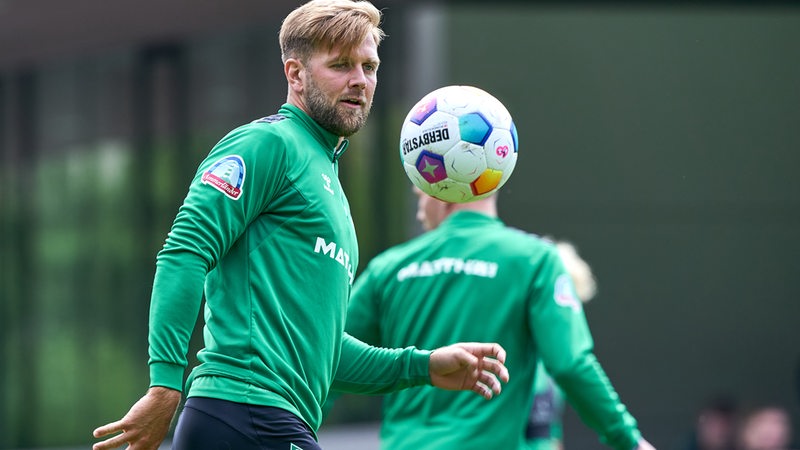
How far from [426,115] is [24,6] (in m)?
9.66

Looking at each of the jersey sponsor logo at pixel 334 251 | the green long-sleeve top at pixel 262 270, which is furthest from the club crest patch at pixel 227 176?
the jersey sponsor logo at pixel 334 251

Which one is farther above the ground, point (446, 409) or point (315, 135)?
point (315, 135)

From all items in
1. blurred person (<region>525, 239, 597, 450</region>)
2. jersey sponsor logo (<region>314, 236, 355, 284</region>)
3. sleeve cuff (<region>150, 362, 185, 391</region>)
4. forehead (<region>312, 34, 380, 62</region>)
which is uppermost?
forehead (<region>312, 34, 380, 62</region>)

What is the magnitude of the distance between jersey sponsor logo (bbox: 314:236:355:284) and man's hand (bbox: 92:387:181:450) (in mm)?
639

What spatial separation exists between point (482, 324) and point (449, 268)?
0.29 m

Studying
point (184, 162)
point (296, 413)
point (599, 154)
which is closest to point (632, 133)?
point (599, 154)

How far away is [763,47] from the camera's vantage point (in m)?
12.6

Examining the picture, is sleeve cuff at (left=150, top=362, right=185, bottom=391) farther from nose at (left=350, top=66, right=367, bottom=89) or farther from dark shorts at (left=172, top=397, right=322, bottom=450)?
nose at (left=350, top=66, right=367, bottom=89)

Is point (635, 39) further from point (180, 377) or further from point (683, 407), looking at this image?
point (180, 377)

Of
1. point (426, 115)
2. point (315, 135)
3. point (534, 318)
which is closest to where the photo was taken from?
point (315, 135)

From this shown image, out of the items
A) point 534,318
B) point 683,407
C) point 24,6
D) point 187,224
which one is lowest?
point 683,407

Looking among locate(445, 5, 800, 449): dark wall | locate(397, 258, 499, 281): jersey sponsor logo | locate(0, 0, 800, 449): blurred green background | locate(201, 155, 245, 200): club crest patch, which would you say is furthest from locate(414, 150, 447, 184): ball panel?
locate(445, 5, 800, 449): dark wall

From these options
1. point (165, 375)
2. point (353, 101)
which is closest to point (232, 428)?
point (165, 375)

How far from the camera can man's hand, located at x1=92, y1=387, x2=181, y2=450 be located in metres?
2.99
